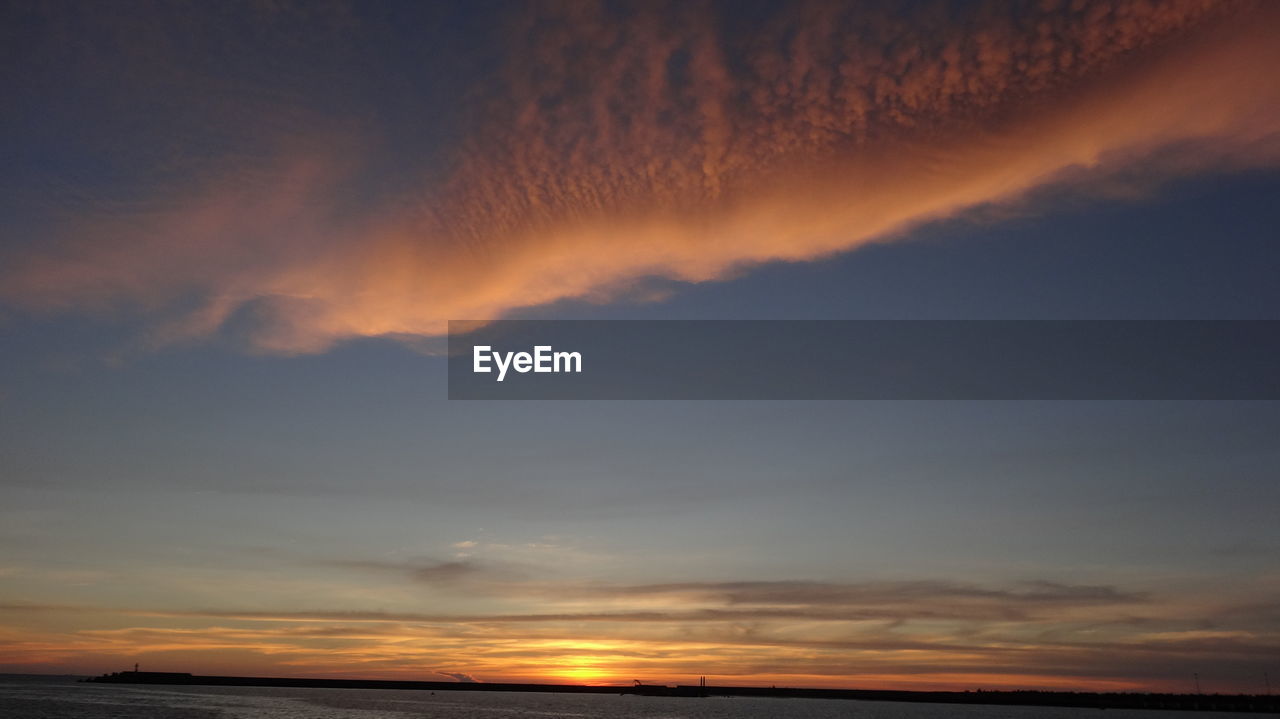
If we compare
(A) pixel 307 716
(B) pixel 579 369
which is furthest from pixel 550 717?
(B) pixel 579 369

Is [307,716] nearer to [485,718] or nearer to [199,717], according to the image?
[199,717]

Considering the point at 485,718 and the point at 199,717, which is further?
the point at 485,718

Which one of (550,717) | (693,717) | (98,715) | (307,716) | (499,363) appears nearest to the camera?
(499,363)

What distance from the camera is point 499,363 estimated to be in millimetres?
43656

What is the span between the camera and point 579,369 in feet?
146

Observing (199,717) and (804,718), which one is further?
(804,718)

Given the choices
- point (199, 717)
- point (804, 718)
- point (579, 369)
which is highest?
point (579, 369)

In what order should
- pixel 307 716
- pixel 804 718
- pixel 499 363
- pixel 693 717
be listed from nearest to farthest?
pixel 499 363 → pixel 307 716 → pixel 693 717 → pixel 804 718

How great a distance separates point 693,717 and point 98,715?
108541mm

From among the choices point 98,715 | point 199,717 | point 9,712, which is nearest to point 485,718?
point 199,717

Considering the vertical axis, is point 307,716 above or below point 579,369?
below

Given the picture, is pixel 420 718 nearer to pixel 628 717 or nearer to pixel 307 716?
pixel 307 716

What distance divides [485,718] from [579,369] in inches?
5028

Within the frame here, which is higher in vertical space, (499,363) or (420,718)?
(499,363)
